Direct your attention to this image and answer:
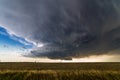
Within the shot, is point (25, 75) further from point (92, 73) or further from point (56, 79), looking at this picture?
point (92, 73)

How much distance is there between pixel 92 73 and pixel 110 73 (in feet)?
19.2

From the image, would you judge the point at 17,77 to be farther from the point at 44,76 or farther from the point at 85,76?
the point at 85,76

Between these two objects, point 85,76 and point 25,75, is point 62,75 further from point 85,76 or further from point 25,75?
point 25,75

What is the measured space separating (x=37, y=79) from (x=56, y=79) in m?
5.60

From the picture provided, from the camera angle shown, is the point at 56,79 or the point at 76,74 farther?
the point at 76,74

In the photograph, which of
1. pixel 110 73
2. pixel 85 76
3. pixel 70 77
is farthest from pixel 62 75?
pixel 110 73

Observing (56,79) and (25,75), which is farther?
(25,75)

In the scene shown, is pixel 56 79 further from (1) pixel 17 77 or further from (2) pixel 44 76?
(1) pixel 17 77

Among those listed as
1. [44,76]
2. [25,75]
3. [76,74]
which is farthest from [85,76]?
[25,75]

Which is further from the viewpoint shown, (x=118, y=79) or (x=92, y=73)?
(x=92, y=73)

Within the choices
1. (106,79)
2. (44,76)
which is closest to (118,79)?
(106,79)

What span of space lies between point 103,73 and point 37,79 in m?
21.9

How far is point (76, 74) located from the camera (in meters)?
61.8

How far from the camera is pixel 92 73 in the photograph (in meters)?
63.6
